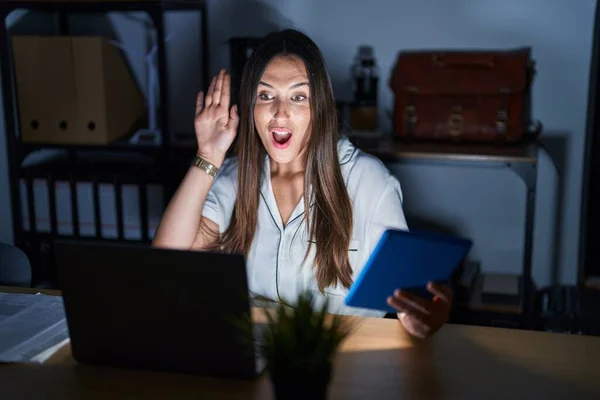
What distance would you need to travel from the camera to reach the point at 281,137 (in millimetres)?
1761

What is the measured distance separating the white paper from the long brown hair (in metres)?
0.48

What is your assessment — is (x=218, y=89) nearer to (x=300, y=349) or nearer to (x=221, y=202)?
(x=221, y=202)

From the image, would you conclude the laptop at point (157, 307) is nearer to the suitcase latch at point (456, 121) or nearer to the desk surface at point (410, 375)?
the desk surface at point (410, 375)

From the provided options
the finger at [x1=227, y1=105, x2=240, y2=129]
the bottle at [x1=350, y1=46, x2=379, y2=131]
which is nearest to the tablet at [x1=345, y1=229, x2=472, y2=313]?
the finger at [x1=227, y1=105, x2=240, y2=129]

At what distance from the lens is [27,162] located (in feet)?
10.6

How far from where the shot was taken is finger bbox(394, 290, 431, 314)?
1249 millimetres

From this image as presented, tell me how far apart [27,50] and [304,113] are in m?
1.45

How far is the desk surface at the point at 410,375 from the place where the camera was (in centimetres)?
109

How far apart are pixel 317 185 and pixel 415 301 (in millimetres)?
567

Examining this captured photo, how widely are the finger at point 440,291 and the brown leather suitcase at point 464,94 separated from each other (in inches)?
54.6

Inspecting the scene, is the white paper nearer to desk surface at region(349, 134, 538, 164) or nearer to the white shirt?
the white shirt

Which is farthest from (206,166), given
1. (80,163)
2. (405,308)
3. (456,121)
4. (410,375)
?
(80,163)

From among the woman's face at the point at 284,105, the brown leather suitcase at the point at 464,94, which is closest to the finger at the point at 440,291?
the woman's face at the point at 284,105

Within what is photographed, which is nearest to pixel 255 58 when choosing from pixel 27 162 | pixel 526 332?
pixel 526 332
